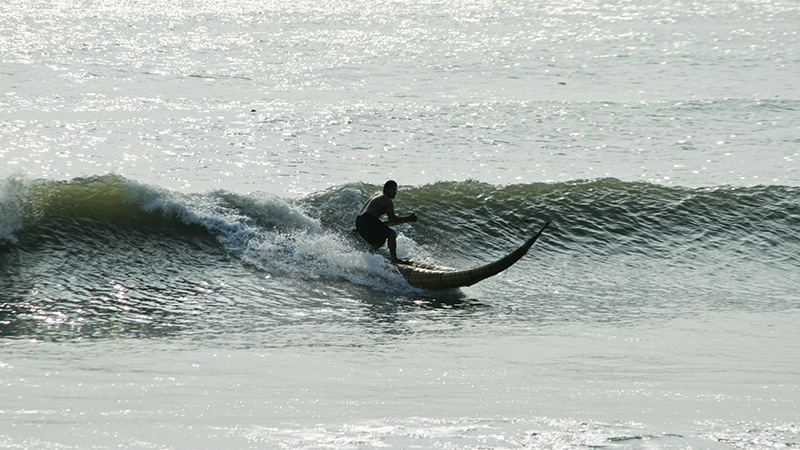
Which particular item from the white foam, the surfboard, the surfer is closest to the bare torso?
the surfer

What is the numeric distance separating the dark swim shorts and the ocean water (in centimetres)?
32

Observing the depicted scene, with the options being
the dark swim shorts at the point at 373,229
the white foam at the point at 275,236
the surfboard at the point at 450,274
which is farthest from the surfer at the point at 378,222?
the surfboard at the point at 450,274

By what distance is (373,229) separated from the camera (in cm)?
1032

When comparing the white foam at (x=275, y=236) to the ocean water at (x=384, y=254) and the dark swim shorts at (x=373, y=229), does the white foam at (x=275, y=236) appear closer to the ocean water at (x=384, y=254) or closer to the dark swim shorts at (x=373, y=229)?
the ocean water at (x=384, y=254)

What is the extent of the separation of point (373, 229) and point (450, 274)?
139 cm

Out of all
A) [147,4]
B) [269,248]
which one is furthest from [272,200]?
[147,4]

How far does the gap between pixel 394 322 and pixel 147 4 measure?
49.8 meters

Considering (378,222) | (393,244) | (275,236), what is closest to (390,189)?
(378,222)

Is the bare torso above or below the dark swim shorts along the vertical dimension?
above

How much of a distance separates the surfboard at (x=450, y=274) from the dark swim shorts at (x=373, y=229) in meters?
0.56

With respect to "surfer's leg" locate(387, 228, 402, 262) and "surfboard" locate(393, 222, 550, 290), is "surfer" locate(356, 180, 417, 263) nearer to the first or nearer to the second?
"surfer's leg" locate(387, 228, 402, 262)

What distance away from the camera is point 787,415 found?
520cm

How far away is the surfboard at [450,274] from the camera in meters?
9.38

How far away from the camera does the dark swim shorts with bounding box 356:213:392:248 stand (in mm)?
10297
